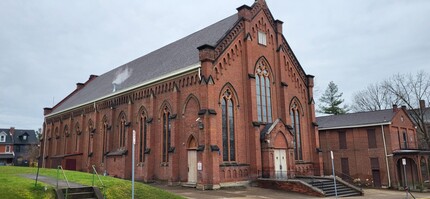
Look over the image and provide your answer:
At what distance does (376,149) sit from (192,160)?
842 inches

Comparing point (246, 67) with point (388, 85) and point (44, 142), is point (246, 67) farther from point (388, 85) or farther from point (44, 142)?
point (44, 142)

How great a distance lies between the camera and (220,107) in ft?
80.7

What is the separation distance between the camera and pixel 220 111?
2456cm

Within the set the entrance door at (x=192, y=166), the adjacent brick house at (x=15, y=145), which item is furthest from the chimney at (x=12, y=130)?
the entrance door at (x=192, y=166)

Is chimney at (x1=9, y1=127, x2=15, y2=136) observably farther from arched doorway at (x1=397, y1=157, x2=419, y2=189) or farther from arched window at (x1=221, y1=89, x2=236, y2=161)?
arched doorway at (x1=397, y1=157, x2=419, y2=189)

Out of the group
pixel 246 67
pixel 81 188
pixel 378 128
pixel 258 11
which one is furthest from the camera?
pixel 378 128

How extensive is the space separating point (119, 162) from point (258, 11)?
60.4ft

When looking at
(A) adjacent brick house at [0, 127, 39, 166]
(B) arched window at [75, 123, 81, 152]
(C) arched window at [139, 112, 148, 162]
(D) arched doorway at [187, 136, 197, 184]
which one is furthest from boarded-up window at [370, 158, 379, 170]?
(A) adjacent brick house at [0, 127, 39, 166]

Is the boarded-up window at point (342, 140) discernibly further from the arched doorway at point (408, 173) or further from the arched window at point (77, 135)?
the arched window at point (77, 135)

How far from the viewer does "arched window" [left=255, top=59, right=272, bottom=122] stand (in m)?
27.3

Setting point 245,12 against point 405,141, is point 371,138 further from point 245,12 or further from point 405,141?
point 245,12

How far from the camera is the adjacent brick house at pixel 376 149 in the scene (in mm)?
34219

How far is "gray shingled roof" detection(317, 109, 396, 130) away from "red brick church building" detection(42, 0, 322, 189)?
28.4ft

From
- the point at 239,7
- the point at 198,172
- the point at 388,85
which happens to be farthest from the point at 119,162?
the point at 388,85
